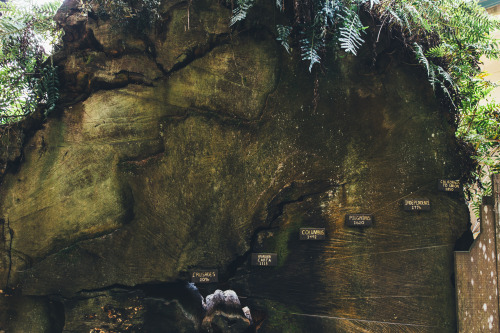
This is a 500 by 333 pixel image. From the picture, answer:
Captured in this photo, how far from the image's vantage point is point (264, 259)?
8.10ft

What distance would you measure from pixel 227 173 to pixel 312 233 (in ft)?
2.87

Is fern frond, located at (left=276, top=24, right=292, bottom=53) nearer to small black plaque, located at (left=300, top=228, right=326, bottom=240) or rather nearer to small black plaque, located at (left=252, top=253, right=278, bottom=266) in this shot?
small black plaque, located at (left=300, top=228, right=326, bottom=240)

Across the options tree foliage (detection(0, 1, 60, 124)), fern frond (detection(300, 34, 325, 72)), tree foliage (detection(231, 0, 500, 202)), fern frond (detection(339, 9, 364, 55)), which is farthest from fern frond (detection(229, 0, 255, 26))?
tree foliage (detection(0, 1, 60, 124))

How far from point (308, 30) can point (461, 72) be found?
4.66ft

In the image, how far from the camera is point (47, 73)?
2.51 m

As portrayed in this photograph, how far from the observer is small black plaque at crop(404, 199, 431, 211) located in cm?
242

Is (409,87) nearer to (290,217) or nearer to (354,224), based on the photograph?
(354,224)

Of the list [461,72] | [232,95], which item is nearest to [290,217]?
[232,95]

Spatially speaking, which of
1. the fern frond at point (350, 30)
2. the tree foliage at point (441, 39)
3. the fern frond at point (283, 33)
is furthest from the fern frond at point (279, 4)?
the fern frond at point (350, 30)

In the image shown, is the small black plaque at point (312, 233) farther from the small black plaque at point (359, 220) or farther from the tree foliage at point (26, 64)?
the tree foliage at point (26, 64)

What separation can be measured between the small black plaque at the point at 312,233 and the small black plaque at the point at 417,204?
72cm

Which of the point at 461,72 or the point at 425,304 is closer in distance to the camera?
the point at 425,304

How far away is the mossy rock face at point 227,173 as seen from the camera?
8.06 ft

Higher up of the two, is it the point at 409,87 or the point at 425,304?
the point at 409,87
